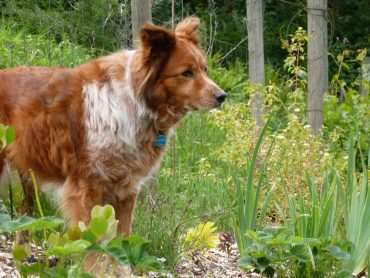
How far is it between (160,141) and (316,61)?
10.8 feet

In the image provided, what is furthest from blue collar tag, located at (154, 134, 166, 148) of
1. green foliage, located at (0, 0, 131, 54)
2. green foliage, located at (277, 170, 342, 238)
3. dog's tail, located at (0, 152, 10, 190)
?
green foliage, located at (0, 0, 131, 54)

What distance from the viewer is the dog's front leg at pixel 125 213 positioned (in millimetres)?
5000

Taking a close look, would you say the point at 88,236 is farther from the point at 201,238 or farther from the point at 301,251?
the point at 201,238

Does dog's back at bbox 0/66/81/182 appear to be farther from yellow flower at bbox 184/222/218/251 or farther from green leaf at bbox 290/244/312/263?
green leaf at bbox 290/244/312/263

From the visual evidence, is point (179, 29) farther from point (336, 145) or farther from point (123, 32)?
point (123, 32)

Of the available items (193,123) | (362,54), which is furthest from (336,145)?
(193,123)

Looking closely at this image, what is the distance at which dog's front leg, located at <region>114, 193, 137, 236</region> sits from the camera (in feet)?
16.4

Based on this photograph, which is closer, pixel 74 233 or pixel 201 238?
pixel 74 233

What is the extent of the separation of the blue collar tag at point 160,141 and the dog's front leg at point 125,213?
13.7 inches

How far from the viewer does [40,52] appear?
8750mm

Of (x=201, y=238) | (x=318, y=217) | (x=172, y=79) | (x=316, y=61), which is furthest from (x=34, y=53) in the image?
(x=318, y=217)

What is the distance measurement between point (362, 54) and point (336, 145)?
1.07 m

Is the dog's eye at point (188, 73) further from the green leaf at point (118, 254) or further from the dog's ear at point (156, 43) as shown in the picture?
the green leaf at point (118, 254)

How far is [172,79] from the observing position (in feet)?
16.1
